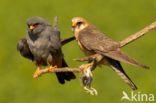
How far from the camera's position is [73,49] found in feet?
59.8

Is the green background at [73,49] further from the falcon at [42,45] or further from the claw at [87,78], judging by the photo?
the claw at [87,78]

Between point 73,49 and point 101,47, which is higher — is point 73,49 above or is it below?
below

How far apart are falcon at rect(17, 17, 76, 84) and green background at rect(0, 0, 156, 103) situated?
5135 mm

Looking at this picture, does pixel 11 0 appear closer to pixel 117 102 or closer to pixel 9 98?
pixel 9 98

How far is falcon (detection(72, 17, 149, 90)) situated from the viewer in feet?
31.3

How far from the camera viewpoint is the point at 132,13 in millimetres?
20234

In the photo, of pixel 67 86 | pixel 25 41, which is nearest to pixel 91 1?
pixel 67 86

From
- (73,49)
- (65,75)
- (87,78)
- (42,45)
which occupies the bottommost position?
(73,49)

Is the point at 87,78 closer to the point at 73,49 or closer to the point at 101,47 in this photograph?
the point at 101,47

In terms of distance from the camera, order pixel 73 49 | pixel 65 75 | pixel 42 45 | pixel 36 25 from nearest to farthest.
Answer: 1. pixel 36 25
2. pixel 42 45
3. pixel 65 75
4. pixel 73 49

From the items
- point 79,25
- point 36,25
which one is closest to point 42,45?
point 36,25

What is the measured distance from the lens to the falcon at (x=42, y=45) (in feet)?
34.2

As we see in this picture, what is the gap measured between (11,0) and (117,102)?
686 cm

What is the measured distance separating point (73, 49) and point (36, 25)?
7.77m
